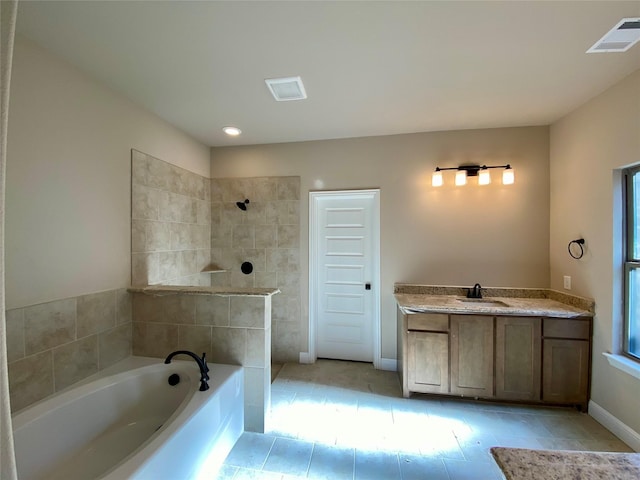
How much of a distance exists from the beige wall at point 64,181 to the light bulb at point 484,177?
10.6 ft

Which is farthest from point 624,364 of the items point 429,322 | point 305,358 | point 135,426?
point 135,426

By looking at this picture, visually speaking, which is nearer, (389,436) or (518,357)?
(389,436)

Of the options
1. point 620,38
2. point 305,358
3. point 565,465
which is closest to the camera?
point 565,465

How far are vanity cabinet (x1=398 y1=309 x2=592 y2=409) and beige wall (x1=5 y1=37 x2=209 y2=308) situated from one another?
251 centimetres

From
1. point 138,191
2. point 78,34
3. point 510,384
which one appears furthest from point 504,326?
point 78,34

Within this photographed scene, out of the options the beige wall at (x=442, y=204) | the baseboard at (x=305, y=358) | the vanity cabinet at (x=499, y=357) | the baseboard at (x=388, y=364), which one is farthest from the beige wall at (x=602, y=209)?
the baseboard at (x=305, y=358)

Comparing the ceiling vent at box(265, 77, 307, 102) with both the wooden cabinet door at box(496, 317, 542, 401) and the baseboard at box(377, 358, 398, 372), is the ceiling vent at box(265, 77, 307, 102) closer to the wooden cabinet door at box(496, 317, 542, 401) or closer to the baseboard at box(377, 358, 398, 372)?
the wooden cabinet door at box(496, 317, 542, 401)

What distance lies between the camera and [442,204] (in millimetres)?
2766

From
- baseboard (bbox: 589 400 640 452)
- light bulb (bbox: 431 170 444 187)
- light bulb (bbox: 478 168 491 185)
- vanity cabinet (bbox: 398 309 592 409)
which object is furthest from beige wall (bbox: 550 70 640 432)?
light bulb (bbox: 431 170 444 187)

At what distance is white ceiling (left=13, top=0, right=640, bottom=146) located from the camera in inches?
51.1

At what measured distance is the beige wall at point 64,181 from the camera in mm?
1406

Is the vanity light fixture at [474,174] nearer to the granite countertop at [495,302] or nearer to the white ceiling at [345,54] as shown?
the white ceiling at [345,54]

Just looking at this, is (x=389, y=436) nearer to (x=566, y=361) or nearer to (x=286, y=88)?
(x=566, y=361)

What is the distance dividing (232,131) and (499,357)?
3.31 meters
